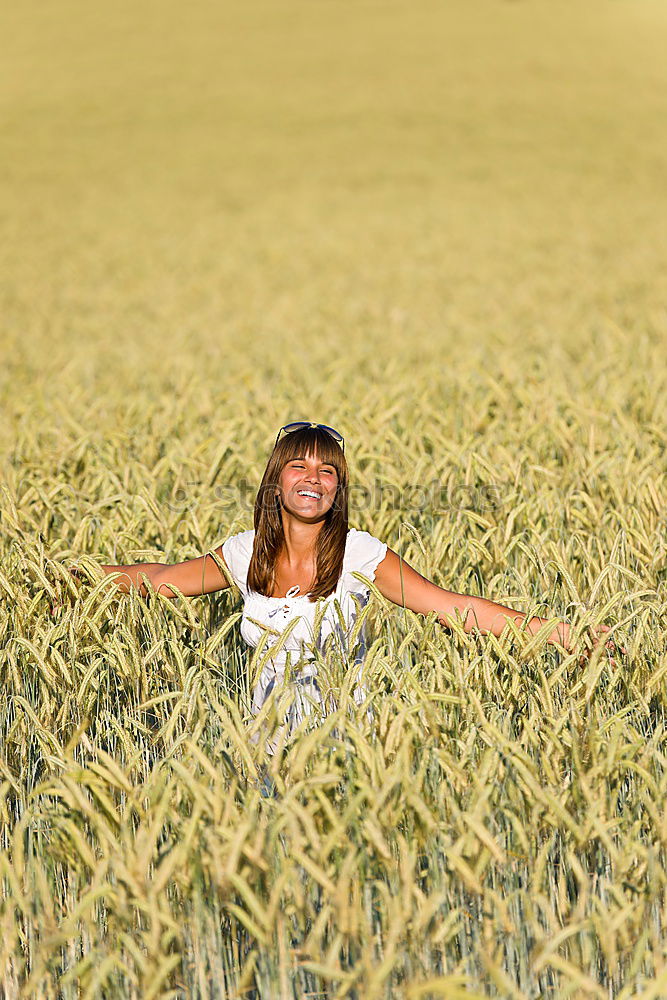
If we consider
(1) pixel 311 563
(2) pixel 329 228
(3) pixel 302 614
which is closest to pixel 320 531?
(1) pixel 311 563

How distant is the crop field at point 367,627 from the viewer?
1.65 meters

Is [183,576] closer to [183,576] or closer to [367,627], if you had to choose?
[183,576]

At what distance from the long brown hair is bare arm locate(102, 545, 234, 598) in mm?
160

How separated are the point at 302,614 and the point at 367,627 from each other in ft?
1.83

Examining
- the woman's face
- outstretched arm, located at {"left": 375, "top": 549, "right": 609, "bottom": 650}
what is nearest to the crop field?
outstretched arm, located at {"left": 375, "top": 549, "right": 609, "bottom": 650}

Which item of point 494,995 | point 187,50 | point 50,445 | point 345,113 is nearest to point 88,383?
point 50,445

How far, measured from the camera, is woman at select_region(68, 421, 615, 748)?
2.38m

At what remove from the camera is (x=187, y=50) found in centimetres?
3422

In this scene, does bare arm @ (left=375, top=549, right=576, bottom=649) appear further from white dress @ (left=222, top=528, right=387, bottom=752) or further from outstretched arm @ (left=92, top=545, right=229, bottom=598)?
outstretched arm @ (left=92, top=545, right=229, bottom=598)

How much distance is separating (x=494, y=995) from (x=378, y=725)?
514 mm

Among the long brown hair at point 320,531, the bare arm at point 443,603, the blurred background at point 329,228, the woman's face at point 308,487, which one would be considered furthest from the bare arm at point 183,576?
the blurred background at point 329,228

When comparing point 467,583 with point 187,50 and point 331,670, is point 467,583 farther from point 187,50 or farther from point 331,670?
point 187,50

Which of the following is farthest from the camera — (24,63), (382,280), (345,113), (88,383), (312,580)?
(24,63)

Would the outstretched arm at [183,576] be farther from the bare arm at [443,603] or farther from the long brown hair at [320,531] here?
the bare arm at [443,603]
